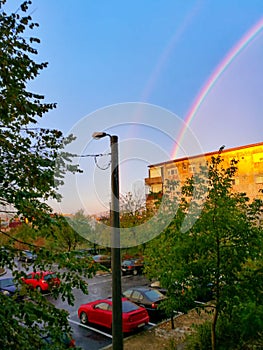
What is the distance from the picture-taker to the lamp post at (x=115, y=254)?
6.09m

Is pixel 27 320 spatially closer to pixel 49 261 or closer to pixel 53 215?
pixel 49 261

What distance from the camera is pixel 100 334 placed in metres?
10.0

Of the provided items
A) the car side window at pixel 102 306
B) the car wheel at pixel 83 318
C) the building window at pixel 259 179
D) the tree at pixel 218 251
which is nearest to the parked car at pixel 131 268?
the car wheel at pixel 83 318

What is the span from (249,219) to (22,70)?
5311mm

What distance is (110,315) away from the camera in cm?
1016

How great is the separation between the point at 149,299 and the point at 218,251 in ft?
21.5

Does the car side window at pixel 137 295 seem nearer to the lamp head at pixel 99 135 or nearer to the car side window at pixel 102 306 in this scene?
the car side window at pixel 102 306

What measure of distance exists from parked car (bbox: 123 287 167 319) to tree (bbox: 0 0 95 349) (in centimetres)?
865

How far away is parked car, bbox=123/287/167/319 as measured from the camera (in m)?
11.3

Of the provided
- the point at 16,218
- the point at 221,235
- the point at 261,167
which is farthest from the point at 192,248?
the point at 261,167

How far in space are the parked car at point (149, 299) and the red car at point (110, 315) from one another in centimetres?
114

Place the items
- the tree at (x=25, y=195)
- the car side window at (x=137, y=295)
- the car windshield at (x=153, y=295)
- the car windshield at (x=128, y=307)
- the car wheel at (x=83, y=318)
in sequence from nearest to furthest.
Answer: the tree at (x=25, y=195) < the car windshield at (x=128, y=307) < the car wheel at (x=83, y=318) < the car windshield at (x=153, y=295) < the car side window at (x=137, y=295)

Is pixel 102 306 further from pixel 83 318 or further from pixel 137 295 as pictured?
pixel 137 295

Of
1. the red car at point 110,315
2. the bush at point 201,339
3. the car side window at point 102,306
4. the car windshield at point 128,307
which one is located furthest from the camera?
the car side window at point 102,306
